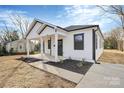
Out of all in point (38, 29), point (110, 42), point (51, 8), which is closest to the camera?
point (51, 8)

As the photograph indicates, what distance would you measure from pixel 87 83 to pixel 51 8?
6.26 meters

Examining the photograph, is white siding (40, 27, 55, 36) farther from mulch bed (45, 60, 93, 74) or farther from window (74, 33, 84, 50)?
mulch bed (45, 60, 93, 74)

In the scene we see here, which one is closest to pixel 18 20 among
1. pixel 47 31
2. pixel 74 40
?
pixel 47 31

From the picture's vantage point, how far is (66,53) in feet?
39.3

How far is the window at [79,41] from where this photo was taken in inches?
424

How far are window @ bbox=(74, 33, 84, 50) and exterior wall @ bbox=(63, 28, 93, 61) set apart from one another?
243 mm

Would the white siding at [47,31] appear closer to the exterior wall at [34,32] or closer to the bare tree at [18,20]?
the exterior wall at [34,32]

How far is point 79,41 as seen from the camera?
35.9ft

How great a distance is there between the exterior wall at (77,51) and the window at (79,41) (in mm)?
243

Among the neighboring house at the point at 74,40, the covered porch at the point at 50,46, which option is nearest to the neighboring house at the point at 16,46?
the covered porch at the point at 50,46

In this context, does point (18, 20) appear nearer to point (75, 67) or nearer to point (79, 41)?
point (79, 41)
